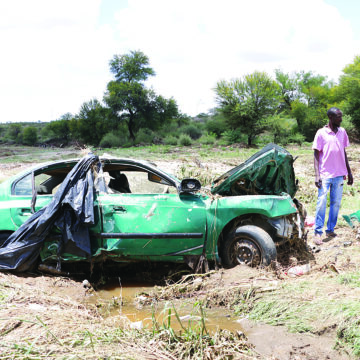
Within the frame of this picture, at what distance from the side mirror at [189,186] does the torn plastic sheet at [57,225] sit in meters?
1.10

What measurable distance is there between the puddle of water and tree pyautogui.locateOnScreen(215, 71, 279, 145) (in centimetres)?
3536

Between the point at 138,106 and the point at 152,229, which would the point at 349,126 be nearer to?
the point at 138,106

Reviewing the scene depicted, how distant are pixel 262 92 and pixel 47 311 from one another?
37.9 m

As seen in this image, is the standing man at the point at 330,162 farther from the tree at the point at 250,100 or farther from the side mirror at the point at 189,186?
the tree at the point at 250,100

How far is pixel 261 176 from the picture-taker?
222 inches

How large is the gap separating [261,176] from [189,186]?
3.98 feet

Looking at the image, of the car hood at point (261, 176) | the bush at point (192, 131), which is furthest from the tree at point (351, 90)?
the car hood at point (261, 176)

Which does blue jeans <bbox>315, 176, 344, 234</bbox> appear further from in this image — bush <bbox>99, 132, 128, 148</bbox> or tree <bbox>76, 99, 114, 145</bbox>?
tree <bbox>76, 99, 114, 145</bbox>

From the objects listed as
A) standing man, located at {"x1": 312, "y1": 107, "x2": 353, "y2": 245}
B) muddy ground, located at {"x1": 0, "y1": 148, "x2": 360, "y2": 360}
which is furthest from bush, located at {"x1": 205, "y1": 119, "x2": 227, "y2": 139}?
muddy ground, located at {"x1": 0, "y1": 148, "x2": 360, "y2": 360}

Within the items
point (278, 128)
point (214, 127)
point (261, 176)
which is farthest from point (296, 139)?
point (261, 176)

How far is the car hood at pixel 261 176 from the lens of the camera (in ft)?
18.1

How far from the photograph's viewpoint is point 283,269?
5.10m

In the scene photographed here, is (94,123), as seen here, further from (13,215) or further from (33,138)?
(13,215)

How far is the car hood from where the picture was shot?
5.50 meters
